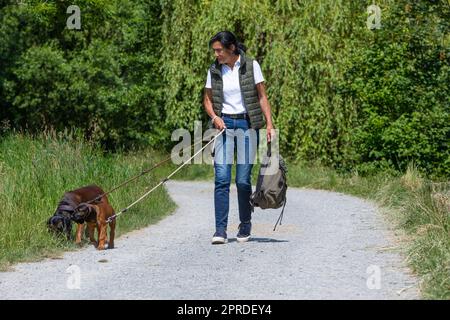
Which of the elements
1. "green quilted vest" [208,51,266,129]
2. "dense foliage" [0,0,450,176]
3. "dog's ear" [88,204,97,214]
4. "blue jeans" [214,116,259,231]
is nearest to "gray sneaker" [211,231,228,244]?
"blue jeans" [214,116,259,231]

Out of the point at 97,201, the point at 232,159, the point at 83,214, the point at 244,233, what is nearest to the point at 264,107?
the point at 232,159

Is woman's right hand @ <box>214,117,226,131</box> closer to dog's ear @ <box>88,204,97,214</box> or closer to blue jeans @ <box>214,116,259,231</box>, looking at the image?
blue jeans @ <box>214,116,259,231</box>

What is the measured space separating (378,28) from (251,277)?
12145 millimetres

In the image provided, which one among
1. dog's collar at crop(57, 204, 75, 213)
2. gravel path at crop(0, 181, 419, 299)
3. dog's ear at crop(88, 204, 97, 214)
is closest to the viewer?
gravel path at crop(0, 181, 419, 299)

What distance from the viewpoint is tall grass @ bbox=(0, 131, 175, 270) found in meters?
9.48

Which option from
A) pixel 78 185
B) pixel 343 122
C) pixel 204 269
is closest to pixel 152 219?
pixel 78 185

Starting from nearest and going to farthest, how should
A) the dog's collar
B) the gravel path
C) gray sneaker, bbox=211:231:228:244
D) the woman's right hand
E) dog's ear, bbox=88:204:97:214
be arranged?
the gravel path < dog's ear, bbox=88:204:97:214 < the dog's collar < the woman's right hand < gray sneaker, bbox=211:231:228:244

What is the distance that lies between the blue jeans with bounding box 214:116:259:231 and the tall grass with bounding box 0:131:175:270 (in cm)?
162

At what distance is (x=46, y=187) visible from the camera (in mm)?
12195

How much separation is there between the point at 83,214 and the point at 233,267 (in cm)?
176

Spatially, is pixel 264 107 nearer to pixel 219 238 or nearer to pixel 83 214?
pixel 219 238

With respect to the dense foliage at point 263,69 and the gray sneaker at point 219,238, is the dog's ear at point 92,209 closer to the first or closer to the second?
the gray sneaker at point 219,238

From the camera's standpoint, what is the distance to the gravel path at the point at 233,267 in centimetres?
706

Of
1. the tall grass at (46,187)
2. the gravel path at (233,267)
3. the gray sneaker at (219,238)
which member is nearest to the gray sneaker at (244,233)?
the gravel path at (233,267)
